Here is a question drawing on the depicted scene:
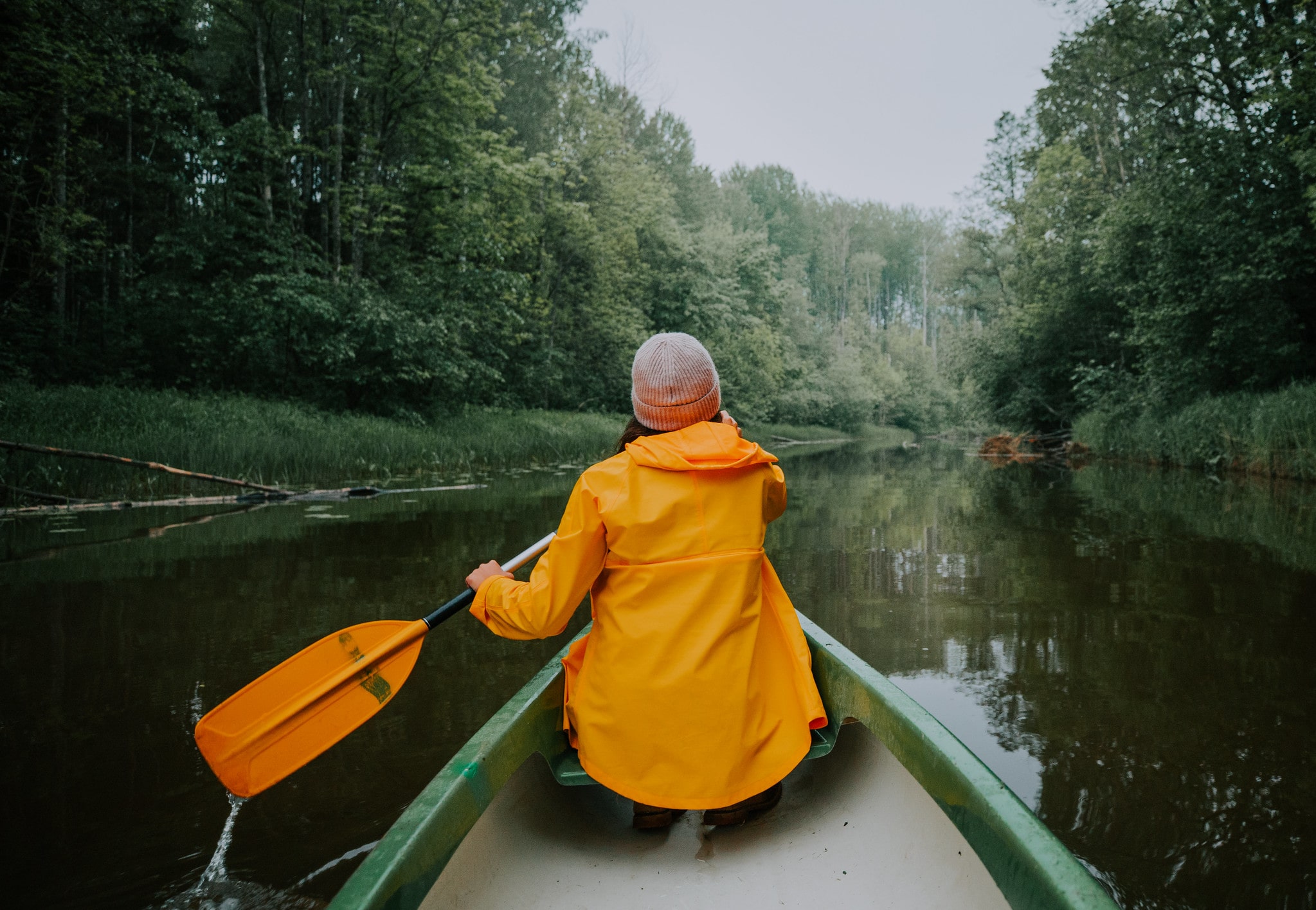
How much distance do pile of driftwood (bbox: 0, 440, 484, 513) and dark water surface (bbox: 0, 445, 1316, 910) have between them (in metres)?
0.35

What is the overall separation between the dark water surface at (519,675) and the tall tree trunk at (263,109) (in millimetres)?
8010

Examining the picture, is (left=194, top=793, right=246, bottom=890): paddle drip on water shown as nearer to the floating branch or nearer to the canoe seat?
the canoe seat

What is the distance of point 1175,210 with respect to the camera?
1309 cm

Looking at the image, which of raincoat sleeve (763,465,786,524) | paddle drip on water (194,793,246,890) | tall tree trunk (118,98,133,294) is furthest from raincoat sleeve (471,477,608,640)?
tall tree trunk (118,98,133,294)

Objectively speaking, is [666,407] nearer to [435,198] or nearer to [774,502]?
[774,502]

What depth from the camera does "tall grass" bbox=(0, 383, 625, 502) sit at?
7801 mm

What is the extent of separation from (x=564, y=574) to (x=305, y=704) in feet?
2.99

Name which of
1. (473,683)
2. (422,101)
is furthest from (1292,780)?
(422,101)

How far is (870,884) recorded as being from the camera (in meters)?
1.70

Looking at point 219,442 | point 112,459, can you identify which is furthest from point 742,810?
point 219,442

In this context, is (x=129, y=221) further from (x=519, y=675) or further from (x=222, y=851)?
(x=222, y=851)

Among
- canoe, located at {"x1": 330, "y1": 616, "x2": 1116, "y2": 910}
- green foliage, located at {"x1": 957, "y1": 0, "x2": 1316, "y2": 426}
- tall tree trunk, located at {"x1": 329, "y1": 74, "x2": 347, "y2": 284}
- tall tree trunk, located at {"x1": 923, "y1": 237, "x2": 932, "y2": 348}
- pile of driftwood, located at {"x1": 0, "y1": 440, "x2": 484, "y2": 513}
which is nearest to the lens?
canoe, located at {"x1": 330, "y1": 616, "x2": 1116, "y2": 910}

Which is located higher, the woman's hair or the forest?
the forest

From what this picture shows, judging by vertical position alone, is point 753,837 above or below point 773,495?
below
